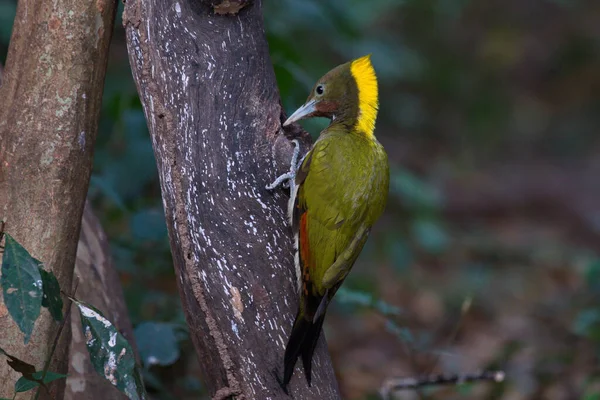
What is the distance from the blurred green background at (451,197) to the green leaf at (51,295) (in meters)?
0.81

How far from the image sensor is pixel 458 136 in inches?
353

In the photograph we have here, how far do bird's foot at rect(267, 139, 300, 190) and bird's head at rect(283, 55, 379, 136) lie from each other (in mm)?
304

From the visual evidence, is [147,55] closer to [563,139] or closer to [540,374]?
[540,374]

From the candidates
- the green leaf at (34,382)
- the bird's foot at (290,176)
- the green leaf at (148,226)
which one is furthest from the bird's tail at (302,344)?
the green leaf at (148,226)

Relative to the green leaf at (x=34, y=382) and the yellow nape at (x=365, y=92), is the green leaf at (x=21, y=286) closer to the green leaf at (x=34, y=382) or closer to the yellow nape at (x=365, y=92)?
the green leaf at (x=34, y=382)

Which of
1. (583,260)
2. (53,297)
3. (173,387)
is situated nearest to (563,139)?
(583,260)

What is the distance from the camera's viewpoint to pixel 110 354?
6.68 ft

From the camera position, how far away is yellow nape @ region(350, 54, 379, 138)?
280 cm

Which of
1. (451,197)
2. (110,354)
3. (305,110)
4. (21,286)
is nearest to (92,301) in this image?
(110,354)

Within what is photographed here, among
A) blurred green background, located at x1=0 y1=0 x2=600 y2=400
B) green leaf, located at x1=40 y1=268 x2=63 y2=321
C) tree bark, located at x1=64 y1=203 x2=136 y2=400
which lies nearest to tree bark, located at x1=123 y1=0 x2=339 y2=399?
green leaf, located at x1=40 y1=268 x2=63 y2=321

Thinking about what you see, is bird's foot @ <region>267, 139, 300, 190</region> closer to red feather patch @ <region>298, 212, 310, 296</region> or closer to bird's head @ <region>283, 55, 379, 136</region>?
red feather patch @ <region>298, 212, 310, 296</region>

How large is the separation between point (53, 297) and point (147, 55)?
0.71 meters

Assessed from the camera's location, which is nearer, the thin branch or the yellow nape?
the yellow nape

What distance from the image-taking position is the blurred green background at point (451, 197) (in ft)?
11.9
